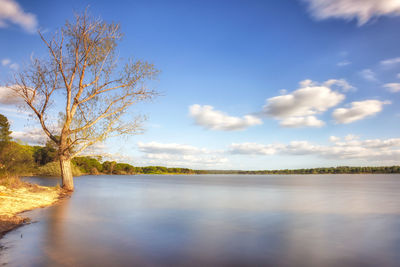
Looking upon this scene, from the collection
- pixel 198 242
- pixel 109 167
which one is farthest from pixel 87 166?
pixel 198 242

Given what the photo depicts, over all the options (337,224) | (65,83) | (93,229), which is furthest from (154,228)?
(65,83)

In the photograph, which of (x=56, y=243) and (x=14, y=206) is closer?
(x=56, y=243)

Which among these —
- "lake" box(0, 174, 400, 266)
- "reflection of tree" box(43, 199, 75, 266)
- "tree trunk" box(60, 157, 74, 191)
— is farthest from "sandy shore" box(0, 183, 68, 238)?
"tree trunk" box(60, 157, 74, 191)

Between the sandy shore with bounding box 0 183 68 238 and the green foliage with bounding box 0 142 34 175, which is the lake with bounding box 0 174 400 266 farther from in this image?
the green foliage with bounding box 0 142 34 175

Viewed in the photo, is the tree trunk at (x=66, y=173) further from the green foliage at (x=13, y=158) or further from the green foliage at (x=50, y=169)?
the green foliage at (x=50, y=169)

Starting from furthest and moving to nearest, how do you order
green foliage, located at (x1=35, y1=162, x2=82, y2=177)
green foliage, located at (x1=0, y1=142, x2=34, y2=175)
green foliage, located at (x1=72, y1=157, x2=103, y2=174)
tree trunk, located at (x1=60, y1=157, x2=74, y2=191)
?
green foliage, located at (x1=72, y1=157, x2=103, y2=174), green foliage, located at (x1=35, y1=162, x2=82, y2=177), green foliage, located at (x1=0, y1=142, x2=34, y2=175), tree trunk, located at (x1=60, y1=157, x2=74, y2=191)

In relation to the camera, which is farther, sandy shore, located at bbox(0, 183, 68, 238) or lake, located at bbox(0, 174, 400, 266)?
sandy shore, located at bbox(0, 183, 68, 238)

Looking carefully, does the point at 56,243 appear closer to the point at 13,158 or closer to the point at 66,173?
the point at 66,173

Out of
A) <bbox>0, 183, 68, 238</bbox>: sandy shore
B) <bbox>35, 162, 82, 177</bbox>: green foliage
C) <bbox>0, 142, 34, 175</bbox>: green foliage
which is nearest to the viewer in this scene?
<bbox>0, 183, 68, 238</bbox>: sandy shore

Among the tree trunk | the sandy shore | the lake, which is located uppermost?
the tree trunk

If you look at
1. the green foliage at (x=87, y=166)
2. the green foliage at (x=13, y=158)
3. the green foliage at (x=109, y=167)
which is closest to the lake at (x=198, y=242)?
the green foliage at (x=13, y=158)

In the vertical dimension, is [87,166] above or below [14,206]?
above

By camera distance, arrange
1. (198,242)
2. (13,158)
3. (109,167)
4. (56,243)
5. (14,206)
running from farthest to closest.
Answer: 1. (109,167)
2. (13,158)
3. (14,206)
4. (198,242)
5. (56,243)

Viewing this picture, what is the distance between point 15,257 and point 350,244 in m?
7.70
